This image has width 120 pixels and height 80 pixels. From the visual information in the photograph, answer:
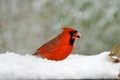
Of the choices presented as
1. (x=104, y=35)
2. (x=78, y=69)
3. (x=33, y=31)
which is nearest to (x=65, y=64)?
(x=78, y=69)

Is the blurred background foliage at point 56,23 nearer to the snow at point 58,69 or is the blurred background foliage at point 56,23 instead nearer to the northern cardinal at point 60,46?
the northern cardinal at point 60,46

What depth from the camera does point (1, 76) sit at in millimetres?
2582

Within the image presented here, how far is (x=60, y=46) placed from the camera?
3.63m

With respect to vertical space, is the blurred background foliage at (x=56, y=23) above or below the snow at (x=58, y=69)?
above

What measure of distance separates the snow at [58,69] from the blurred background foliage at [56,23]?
8.04 ft

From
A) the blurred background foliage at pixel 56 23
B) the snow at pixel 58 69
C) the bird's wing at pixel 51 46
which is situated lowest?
the snow at pixel 58 69

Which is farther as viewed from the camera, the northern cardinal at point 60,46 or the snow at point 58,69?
the northern cardinal at point 60,46

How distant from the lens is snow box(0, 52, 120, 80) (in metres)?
2.57

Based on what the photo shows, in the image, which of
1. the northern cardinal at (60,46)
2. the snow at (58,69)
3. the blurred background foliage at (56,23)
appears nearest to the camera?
the snow at (58,69)

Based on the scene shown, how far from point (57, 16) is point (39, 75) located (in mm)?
3080

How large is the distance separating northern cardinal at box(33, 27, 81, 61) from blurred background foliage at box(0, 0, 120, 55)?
1.60 metres

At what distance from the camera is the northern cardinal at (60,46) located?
3549 millimetres

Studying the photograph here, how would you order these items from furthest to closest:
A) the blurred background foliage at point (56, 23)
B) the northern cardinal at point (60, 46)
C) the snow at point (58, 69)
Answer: the blurred background foliage at point (56, 23)
the northern cardinal at point (60, 46)
the snow at point (58, 69)

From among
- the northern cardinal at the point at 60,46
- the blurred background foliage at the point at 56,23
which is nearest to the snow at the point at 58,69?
the northern cardinal at the point at 60,46
